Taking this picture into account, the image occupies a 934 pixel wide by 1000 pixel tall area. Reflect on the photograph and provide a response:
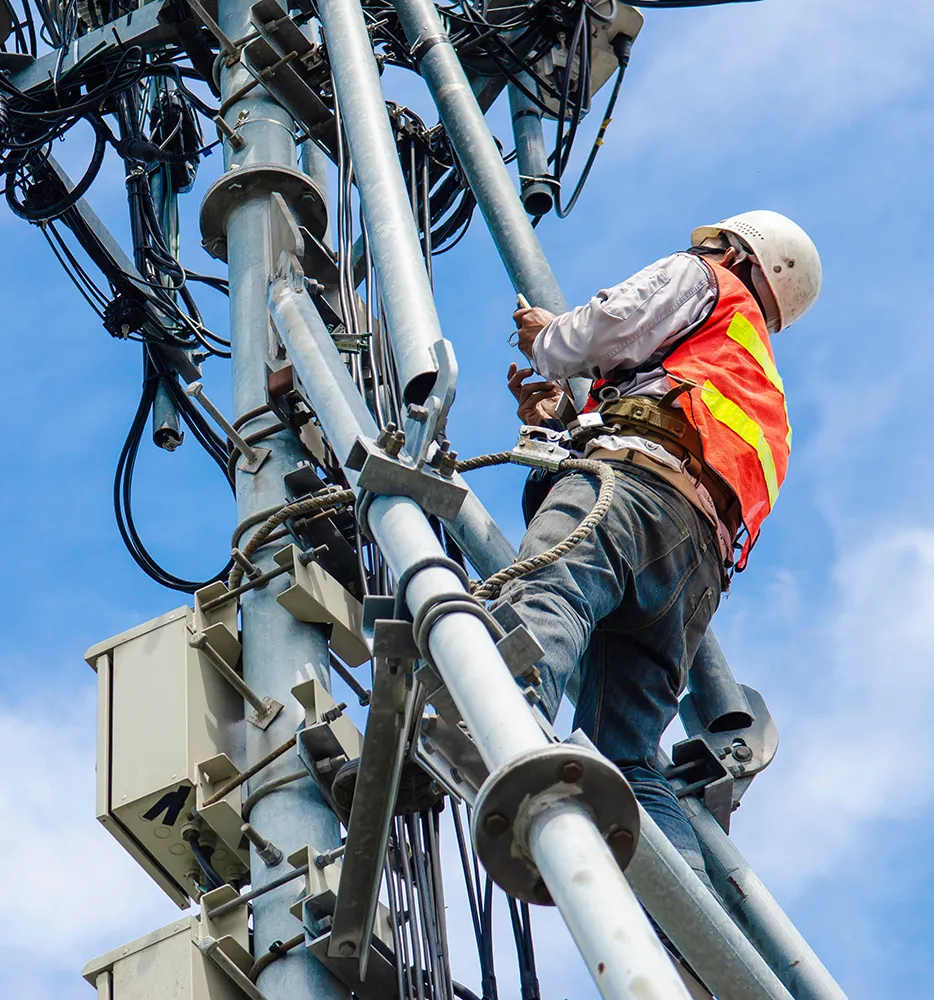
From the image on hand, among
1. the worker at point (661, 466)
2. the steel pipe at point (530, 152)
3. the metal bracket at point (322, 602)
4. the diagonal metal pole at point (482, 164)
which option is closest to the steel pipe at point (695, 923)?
the worker at point (661, 466)

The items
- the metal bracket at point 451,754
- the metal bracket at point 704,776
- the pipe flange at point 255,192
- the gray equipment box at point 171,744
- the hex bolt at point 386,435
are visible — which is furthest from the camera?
the pipe flange at point 255,192

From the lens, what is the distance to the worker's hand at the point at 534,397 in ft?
17.1

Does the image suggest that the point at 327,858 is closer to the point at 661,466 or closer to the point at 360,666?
the point at 360,666

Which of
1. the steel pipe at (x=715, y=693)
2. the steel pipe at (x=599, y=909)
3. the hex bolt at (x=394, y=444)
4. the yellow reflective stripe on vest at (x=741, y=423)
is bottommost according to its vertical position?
the steel pipe at (x=599, y=909)

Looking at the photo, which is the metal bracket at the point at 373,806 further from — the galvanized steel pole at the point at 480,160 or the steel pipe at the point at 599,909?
the galvanized steel pole at the point at 480,160

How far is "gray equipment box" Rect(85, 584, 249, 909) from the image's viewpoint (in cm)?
450

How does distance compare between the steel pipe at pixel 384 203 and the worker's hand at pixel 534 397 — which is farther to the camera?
the worker's hand at pixel 534 397

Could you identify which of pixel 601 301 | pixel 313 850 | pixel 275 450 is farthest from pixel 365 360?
pixel 313 850

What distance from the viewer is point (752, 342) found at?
5047mm

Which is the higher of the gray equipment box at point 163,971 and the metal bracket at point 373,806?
the gray equipment box at point 163,971

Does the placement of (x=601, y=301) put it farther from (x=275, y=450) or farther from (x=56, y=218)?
(x=56, y=218)

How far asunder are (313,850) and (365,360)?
5.39 feet

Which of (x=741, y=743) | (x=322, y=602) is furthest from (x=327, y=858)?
(x=741, y=743)

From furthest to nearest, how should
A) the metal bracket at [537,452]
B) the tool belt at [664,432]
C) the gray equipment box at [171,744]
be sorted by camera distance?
the tool belt at [664,432], the gray equipment box at [171,744], the metal bracket at [537,452]
